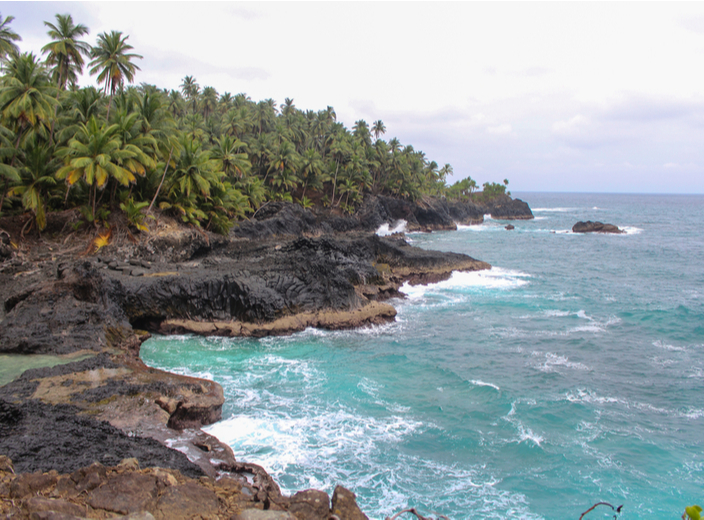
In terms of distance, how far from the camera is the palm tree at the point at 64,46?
111ft

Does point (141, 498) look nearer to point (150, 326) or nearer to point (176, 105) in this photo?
point (150, 326)

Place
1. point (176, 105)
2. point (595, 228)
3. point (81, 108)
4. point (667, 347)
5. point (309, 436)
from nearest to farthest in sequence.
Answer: point (309, 436), point (667, 347), point (81, 108), point (176, 105), point (595, 228)

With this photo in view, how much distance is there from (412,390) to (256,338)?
8.92 m

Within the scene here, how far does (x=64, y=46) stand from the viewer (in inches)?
1332

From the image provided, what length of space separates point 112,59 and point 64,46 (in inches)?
145

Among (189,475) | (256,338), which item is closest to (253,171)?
(256,338)

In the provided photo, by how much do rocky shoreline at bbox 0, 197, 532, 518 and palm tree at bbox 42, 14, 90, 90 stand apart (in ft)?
48.8

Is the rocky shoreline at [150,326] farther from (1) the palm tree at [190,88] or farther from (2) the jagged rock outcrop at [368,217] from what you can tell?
(1) the palm tree at [190,88]

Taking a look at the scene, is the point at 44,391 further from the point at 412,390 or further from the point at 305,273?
the point at 305,273

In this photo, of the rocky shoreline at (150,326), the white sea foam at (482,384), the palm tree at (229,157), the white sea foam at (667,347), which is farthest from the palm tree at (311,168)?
the white sea foam at (482,384)

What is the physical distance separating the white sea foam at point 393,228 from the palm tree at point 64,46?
46.8 meters

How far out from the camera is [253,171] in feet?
219

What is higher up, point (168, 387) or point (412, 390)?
point (168, 387)

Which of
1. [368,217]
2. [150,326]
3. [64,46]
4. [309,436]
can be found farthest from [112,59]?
[368,217]
